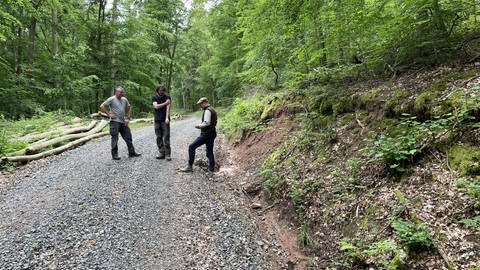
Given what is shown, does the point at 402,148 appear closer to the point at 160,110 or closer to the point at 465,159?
the point at 465,159

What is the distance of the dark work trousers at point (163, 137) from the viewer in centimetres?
777

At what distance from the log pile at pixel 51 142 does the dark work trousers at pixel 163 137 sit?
337cm

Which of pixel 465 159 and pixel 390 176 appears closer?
pixel 465 159

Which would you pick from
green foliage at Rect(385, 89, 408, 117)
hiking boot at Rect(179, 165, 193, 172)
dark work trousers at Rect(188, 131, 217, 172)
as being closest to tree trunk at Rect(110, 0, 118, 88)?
dark work trousers at Rect(188, 131, 217, 172)

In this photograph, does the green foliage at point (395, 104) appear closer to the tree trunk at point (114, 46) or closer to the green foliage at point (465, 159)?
the green foliage at point (465, 159)

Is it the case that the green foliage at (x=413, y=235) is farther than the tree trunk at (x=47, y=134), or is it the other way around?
the tree trunk at (x=47, y=134)

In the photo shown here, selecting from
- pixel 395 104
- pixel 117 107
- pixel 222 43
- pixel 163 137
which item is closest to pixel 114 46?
pixel 222 43

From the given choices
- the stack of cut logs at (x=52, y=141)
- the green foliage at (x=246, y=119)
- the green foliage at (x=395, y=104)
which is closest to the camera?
the green foliage at (x=395, y=104)

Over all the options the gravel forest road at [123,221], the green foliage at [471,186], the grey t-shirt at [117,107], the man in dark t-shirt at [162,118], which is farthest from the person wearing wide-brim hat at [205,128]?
the green foliage at [471,186]

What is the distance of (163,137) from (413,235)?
648cm

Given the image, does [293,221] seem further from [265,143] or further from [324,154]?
[265,143]

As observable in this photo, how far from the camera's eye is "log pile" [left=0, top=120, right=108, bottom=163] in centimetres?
775

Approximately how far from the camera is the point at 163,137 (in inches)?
311

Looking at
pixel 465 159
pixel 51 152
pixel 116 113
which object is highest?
pixel 465 159
